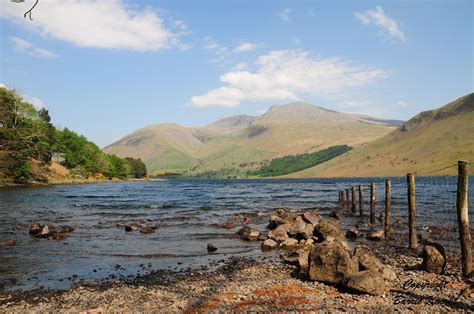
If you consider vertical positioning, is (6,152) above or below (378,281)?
above

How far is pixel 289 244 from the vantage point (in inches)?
912

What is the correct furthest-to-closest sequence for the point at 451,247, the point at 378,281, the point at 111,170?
the point at 111,170 < the point at 451,247 < the point at 378,281

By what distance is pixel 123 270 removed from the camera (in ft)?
57.9

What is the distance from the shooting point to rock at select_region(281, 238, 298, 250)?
22906 mm

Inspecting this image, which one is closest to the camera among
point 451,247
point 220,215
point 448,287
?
point 448,287

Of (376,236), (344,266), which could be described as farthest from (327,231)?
(344,266)

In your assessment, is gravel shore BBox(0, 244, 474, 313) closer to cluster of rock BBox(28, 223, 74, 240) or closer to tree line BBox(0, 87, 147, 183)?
cluster of rock BBox(28, 223, 74, 240)

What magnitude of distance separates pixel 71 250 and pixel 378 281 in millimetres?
18542

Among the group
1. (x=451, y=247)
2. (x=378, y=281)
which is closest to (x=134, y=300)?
(x=378, y=281)

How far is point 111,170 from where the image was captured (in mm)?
170750

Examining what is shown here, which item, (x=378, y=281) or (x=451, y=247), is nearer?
(x=378, y=281)

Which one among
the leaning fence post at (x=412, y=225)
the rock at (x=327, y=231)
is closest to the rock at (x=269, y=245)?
the rock at (x=327, y=231)

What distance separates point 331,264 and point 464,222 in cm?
646

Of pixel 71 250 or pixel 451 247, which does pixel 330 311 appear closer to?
pixel 451 247
